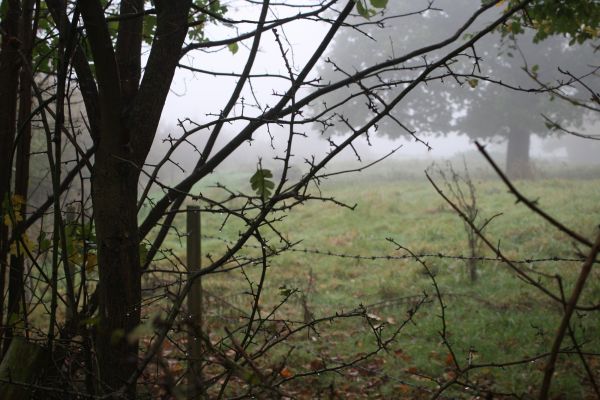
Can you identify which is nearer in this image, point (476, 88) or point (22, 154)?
point (22, 154)

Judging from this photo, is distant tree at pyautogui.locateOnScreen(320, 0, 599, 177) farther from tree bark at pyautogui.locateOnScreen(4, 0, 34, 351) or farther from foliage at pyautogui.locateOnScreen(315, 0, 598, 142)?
tree bark at pyautogui.locateOnScreen(4, 0, 34, 351)

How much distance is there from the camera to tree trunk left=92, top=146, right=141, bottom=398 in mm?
1562

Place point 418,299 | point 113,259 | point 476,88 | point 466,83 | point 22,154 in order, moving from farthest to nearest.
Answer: point 476,88
point 466,83
point 418,299
point 22,154
point 113,259

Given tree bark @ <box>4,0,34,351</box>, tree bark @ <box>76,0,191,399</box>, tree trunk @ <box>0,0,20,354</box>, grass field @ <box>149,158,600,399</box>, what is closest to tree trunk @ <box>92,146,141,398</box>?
tree bark @ <box>76,0,191,399</box>

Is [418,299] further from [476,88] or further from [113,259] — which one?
[476,88]

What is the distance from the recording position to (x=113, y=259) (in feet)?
5.15

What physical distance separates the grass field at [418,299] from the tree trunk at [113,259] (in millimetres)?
484

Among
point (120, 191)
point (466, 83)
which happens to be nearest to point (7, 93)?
point (120, 191)

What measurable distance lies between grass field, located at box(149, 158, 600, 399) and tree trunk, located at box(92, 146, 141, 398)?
1.59 feet

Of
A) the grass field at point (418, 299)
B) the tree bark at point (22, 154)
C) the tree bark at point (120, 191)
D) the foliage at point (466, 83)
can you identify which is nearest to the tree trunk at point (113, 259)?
the tree bark at point (120, 191)

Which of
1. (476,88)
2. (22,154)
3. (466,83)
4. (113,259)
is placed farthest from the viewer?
(476,88)

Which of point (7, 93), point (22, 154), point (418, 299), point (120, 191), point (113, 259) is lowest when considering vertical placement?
point (418, 299)

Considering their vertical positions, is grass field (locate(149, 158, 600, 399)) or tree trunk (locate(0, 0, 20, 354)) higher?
tree trunk (locate(0, 0, 20, 354))

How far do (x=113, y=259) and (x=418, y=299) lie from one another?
579cm
